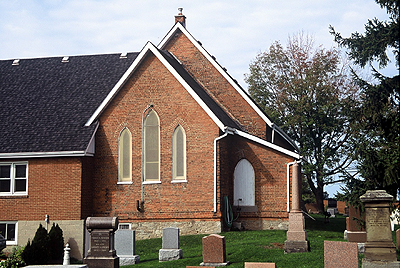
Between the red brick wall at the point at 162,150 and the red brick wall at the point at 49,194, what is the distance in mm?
1566

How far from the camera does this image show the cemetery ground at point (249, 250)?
Result: 19109 millimetres

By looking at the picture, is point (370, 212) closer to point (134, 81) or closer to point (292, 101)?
point (134, 81)

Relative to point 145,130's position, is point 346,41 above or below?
above

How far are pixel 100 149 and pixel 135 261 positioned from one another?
7.99 meters

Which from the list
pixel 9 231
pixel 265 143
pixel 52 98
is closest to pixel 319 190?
pixel 265 143

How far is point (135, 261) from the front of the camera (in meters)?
21.8

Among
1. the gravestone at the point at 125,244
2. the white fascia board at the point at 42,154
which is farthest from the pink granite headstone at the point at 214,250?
the white fascia board at the point at 42,154

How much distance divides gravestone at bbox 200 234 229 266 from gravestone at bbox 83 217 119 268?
10.6 ft

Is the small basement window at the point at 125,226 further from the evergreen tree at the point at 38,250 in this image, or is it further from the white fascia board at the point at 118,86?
the white fascia board at the point at 118,86

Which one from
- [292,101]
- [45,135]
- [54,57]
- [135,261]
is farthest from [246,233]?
[292,101]

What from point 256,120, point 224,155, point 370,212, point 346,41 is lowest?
point 370,212

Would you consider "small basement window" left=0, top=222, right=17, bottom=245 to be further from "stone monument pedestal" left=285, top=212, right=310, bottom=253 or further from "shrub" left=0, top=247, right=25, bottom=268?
"stone monument pedestal" left=285, top=212, right=310, bottom=253

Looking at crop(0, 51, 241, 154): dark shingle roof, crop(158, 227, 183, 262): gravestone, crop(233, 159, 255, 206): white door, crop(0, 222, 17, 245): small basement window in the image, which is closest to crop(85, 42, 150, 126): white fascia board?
crop(0, 51, 241, 154): dark shingle roof

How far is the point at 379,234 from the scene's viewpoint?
17391 millimetres
